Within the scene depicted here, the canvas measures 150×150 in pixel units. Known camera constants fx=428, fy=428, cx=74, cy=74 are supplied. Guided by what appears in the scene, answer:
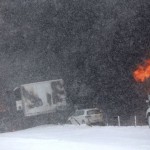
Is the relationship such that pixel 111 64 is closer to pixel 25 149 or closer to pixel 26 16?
pixel 26 16

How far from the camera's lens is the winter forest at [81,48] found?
140 ft

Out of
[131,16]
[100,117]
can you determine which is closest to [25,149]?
[100,117]

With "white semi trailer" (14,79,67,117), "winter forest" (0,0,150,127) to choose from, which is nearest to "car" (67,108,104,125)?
"white semi trailer" (14,79,67,117)

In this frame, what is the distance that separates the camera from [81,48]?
45500mm

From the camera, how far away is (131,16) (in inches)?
1652

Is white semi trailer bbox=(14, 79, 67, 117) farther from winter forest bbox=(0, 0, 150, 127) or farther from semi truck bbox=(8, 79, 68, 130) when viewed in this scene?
winter forest bbox=(0, 0, 150, 127)

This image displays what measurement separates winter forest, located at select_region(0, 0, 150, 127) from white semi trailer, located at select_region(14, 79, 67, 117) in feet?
6.35

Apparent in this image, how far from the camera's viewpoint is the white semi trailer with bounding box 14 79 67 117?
39.4m

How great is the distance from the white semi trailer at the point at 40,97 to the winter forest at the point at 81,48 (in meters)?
1.93

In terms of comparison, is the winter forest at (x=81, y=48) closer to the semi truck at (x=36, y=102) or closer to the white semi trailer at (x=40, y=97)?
the semi truck at (x=36, y=102)

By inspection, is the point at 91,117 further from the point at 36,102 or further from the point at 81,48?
the point at 81,48

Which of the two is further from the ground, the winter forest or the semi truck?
the winter forest

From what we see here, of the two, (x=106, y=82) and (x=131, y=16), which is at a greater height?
(x=131, y=16)

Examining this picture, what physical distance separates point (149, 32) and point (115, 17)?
374 cm
